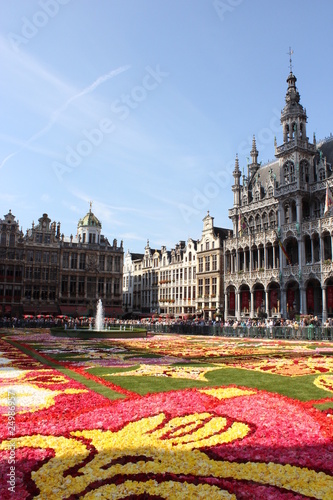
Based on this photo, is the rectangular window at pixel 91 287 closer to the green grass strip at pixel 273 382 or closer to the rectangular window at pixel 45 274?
the rectangular window at pixel 45 274

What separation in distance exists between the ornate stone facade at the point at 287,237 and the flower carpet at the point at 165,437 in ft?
123

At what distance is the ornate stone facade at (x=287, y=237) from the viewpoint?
47.9m

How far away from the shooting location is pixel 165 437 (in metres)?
6.65

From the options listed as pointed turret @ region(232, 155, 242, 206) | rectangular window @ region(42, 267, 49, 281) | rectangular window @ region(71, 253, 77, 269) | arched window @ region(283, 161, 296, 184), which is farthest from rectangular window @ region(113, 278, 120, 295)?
arched window @ region(283, 161, 296, 184)

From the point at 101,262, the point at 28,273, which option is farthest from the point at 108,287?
the point at 28,273

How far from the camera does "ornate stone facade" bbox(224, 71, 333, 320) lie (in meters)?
47.9

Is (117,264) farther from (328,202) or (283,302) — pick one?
(328,202)

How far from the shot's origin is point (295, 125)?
2076 inches

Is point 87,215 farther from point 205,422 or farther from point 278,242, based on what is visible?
point 205,422

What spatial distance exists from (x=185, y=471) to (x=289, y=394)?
5.48 meters

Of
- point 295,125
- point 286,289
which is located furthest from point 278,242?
point 295,125

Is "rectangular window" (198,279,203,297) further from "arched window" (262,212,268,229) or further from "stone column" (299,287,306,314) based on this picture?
"stone column" (299,287,306,314)

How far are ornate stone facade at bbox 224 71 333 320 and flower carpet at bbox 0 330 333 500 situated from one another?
3740 cm

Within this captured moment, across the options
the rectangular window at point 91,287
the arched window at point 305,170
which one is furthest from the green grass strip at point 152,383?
the rectangular window at point 91,287
